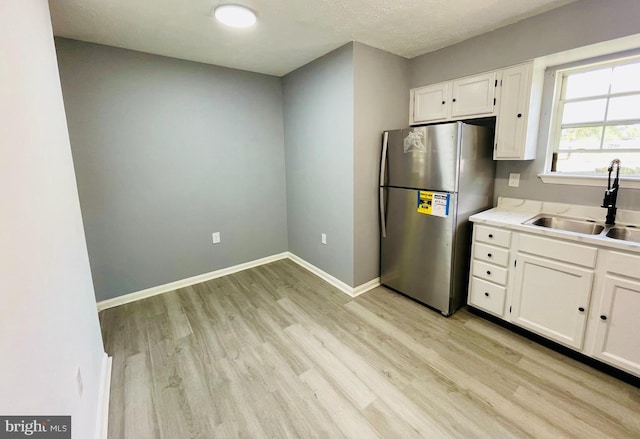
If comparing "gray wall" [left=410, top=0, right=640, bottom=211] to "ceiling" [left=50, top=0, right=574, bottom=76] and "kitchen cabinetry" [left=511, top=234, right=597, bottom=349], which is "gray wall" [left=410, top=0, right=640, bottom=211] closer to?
"ceiling" [left=50, top=0, right=574, bottom=76]

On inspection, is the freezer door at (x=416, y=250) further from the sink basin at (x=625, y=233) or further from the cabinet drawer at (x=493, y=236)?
the sink basin at (x=625, y=233)

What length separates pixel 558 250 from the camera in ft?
6.32

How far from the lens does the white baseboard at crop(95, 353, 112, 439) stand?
57.6 inches

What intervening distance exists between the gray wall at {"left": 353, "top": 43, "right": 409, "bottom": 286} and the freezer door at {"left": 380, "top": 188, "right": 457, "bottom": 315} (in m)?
0.15

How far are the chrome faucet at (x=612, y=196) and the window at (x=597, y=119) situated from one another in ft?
0.62

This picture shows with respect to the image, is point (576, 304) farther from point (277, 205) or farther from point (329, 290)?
point (277, 205)

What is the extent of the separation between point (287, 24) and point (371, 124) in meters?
1.09

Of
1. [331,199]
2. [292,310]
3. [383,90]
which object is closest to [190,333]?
[292,310]

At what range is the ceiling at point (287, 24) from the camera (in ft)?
6.30

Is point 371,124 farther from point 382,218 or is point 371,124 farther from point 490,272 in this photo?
point 490,272

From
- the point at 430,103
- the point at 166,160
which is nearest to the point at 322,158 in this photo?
the point at 430,103

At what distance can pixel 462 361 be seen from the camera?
1.96m

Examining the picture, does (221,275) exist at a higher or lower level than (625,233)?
lower

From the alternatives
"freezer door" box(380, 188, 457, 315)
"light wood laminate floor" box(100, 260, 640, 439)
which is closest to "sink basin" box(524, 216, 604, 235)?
"freezer door" box(380, 188, 457, 315)
